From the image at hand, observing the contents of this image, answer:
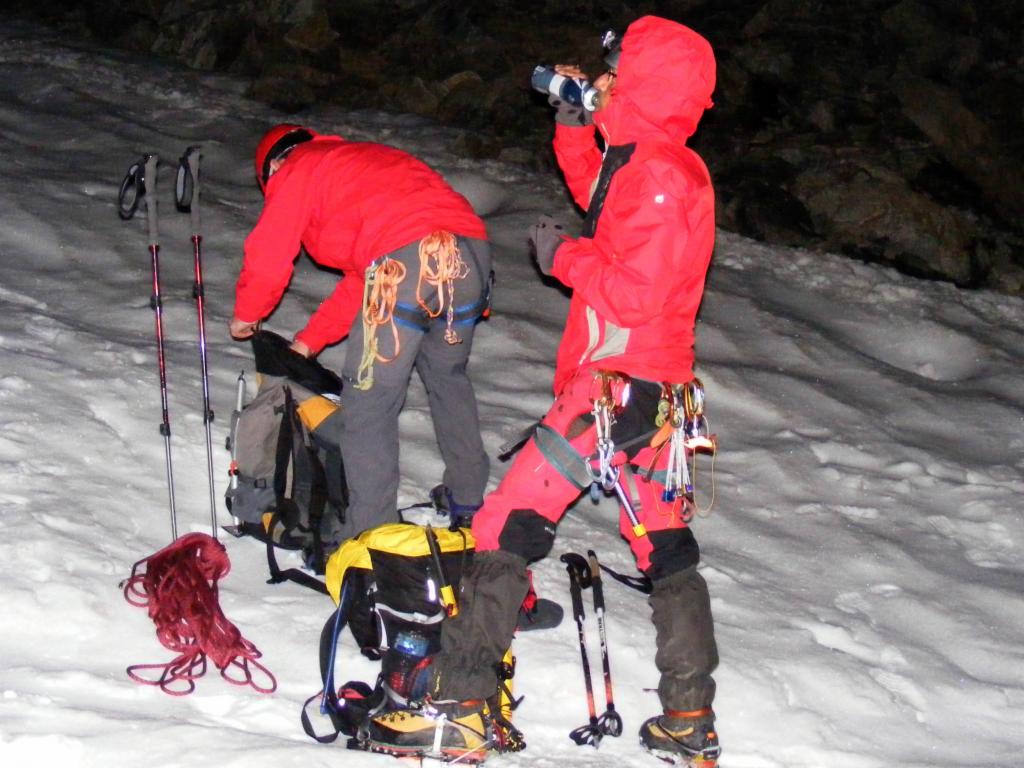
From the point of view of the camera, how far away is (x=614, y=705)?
4.05 m

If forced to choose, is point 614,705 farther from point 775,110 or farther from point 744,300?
point 775,110

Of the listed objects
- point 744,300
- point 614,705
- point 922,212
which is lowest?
point 614,705

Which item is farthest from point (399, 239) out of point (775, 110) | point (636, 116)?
point (775, 110)

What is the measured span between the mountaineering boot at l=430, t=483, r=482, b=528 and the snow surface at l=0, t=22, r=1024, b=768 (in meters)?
0.28

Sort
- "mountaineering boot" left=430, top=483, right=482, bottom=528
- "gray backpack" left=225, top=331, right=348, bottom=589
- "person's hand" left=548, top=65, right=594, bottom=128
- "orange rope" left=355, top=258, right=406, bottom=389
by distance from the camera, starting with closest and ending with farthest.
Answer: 1. "person's hand" left=548, top=65, right=594, bottom=128
2. "orange rope" left=355, top=258, right=406, bottom=389
3. "gray backpack" left=225, top=331, right=348, bottom=589
4. "mountaineering boot" left=430, top=483, right=482, bottom=528

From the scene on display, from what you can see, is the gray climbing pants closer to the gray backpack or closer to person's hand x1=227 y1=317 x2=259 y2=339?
the gray backpack

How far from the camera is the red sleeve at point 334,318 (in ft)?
16.2

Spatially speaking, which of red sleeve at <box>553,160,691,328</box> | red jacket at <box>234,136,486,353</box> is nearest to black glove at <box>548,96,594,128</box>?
red sleeve at <box>553,160,691,328</box>

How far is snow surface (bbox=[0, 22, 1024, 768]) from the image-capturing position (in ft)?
12.3

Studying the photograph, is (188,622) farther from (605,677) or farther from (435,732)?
(605,677)

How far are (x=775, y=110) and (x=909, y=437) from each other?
19.3 ft

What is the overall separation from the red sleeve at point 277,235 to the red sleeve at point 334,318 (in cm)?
47

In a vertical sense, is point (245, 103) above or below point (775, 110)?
below

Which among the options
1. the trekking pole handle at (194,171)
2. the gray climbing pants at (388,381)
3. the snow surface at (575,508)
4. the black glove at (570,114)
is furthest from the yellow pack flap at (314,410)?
the black glove at (570,114)
